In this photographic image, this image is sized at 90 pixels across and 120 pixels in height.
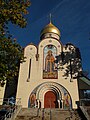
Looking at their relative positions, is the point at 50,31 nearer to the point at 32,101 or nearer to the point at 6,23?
the point at 32,101

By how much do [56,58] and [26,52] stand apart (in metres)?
3.93

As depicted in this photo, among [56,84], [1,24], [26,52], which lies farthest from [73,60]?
[1,24]

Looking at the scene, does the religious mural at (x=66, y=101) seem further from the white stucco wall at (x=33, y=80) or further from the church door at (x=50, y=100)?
the church door at (x=50, y=100)

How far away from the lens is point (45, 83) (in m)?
20.7

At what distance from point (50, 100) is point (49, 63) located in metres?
4.50

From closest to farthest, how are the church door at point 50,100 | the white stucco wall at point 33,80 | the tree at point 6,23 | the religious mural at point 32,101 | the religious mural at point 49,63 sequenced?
the tree at point 6,23
the religious mural at point 32,101
the white stucco wall at point 33,80
the church door at point 50,100
the religious mural at point 49,63

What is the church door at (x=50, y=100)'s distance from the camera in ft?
65.5

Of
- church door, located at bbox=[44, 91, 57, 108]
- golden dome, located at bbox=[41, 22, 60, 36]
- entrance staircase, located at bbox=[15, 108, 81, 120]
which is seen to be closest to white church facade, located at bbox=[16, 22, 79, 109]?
church door, located at bbox=[44, 91, 57, 108]

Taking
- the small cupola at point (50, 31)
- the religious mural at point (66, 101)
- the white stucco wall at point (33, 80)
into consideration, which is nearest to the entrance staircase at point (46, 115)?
the religious mural at point (66, 101)

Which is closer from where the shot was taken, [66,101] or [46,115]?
[46,115]

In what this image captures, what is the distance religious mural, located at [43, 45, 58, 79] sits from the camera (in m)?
21.0

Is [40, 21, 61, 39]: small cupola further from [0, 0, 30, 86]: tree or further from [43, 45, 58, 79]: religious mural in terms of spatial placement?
[0, 0, 30, 86]: tree

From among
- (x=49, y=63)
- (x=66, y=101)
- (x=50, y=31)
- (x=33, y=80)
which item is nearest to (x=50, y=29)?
(x=50, y=31)

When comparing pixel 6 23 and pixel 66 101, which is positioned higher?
pixel 6 23
